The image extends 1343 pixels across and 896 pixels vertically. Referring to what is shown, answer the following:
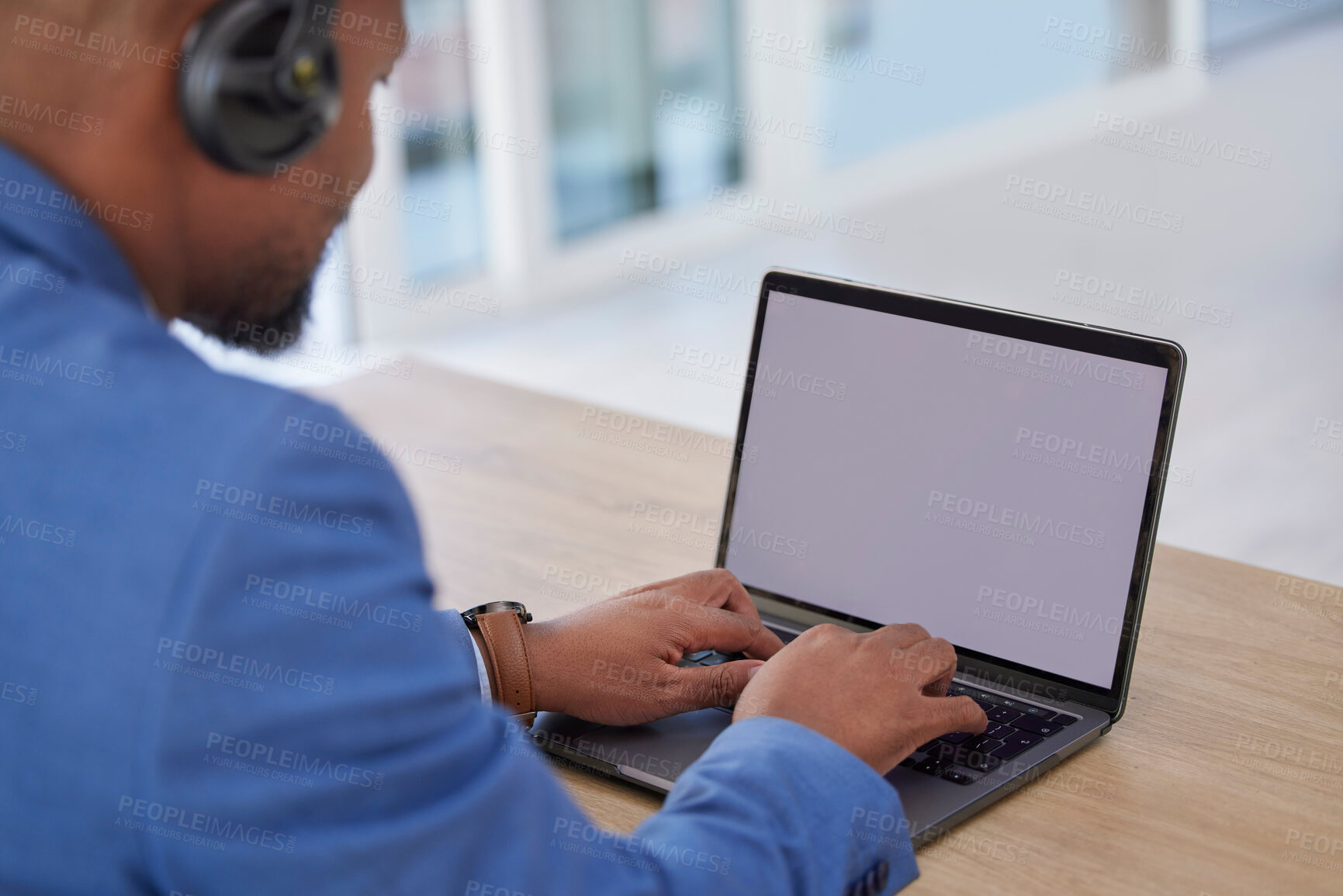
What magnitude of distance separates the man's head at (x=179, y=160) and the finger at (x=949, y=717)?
0.50 meters

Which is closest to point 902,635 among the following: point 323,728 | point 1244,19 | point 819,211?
point 323,728

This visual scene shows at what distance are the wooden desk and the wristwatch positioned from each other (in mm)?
71

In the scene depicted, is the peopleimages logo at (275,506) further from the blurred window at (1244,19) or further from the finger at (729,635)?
the blurred window at (1244,19)

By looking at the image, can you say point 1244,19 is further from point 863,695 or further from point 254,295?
point 254,295

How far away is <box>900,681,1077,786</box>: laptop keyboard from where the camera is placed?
3.14 ft

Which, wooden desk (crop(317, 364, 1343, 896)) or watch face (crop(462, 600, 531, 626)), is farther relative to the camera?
watch face (crop(462, 600, 531, 626))

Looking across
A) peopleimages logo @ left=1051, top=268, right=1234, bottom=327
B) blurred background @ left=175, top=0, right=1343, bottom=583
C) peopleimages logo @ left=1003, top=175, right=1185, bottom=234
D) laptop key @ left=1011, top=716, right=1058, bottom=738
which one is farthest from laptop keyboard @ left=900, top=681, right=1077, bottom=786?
peopleimages logo @ left=1003, top=175, right=1185, bottom=234

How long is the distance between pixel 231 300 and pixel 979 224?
492cm

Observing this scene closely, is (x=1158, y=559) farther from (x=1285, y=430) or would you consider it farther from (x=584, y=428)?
(x=1285, y=430)

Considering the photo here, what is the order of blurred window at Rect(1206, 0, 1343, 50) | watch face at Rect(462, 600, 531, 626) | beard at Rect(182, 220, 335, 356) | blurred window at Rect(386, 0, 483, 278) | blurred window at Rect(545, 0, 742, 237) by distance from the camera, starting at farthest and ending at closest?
1. blurred window at Rect(1206, 0, 1343, 50)
2. blurred window at Rect(545, 0, 742, 237)
3. blurred window at Rect(386, 0, 483, 278)
4. watch face at Rect(462, 600, 531, 626)
5. beard at Rect(182, 220, 335, 356)

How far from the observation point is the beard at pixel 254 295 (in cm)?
71

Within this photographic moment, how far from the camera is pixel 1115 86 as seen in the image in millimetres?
6977

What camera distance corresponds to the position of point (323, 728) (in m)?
0.61

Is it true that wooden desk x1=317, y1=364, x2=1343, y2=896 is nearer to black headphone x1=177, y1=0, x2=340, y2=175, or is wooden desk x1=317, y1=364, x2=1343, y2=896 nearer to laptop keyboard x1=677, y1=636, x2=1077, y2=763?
laptop keyboard x1=677, y1=636, x2=1077, y2=763
